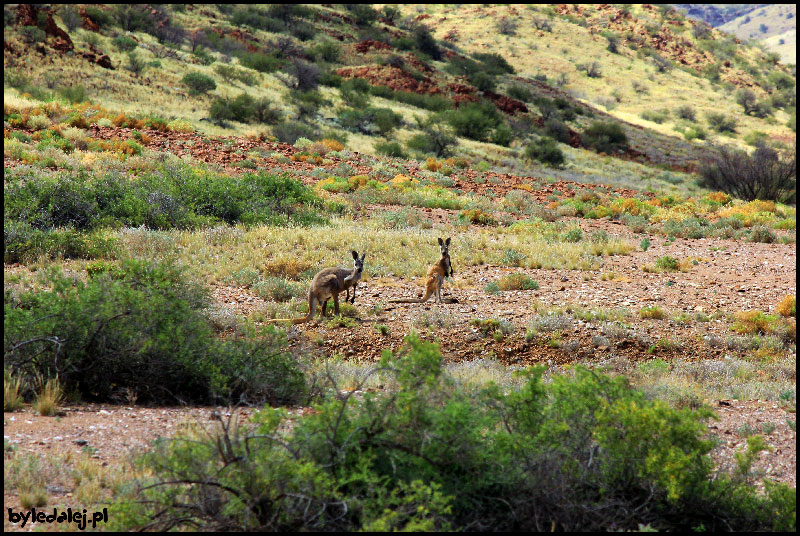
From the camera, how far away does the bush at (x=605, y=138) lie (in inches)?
1639

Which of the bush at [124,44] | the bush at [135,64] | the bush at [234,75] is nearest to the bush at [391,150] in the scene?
the bush at [234,75]

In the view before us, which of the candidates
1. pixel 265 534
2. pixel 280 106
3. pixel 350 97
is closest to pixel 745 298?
pixel 265 534

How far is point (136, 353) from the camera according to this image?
17.9 feet

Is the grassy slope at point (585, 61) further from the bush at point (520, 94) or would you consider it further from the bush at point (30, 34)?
the bush at point (30, 34)

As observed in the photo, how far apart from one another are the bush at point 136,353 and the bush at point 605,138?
39533mm

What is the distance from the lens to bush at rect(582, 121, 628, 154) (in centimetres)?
4162

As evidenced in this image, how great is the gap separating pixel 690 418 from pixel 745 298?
852 cm

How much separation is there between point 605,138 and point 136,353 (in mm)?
40743

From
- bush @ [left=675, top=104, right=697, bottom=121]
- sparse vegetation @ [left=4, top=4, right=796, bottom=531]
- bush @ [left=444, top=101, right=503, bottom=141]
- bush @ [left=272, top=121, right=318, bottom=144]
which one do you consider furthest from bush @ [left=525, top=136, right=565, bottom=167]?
bush @ [left=675, top=104, right=697, bottom=121]

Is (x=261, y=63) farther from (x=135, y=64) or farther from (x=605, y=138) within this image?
(x=605, y=138)

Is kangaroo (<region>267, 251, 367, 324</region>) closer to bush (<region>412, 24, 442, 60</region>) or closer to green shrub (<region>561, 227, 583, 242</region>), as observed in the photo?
green shrub (<region>561, 227, 583, 242</region>)

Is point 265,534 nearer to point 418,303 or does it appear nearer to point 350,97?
point 418,303

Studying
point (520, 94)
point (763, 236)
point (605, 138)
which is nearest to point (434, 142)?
point (605, 138)

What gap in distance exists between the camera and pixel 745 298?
11078mm
